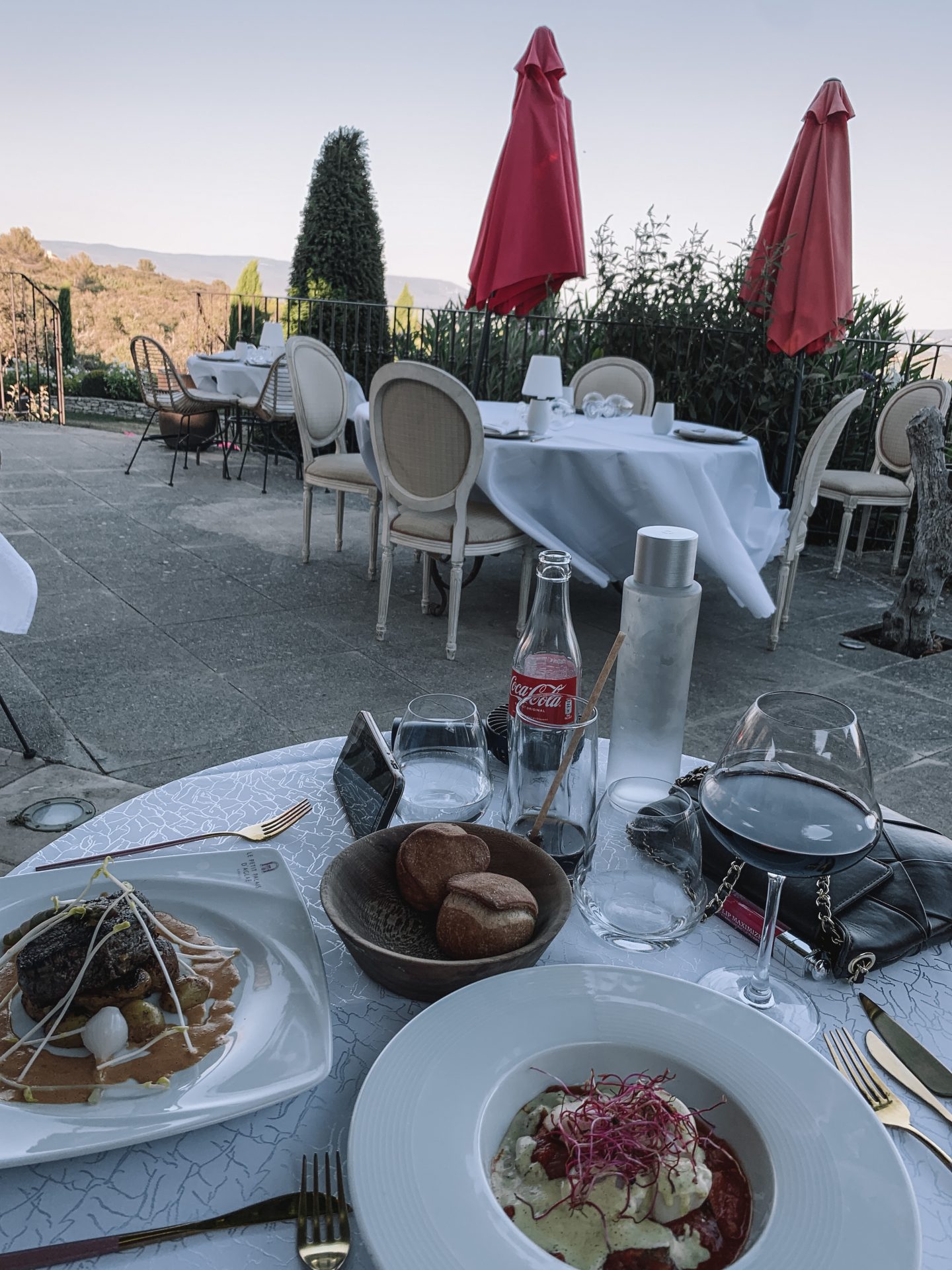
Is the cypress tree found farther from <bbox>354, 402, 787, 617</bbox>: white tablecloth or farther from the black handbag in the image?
the black handbag

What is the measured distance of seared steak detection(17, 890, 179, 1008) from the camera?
583 millimetres

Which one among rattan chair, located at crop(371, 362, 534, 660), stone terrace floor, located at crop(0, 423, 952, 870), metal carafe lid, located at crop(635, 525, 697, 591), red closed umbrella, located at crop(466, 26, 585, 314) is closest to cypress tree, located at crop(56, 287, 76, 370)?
stone terrace floor, located at crop(0, 423, 952, 870)

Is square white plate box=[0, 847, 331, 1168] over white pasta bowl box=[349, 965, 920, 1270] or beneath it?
beneath

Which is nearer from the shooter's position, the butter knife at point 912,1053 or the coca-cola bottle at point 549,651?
the butter knife at point 912,1053

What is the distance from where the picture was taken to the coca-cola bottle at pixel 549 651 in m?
0.95

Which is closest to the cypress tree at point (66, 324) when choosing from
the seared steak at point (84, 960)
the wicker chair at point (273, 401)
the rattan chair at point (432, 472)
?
the wicker chair at point (273, 401)

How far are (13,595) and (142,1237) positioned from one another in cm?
203

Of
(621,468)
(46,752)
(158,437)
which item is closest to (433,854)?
(46,752)

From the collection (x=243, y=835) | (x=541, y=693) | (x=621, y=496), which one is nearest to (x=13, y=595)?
(x=243, y=835)

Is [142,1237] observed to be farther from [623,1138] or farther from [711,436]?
[711,436]

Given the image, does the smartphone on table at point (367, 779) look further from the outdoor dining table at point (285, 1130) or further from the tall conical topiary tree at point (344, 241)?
the tall conical topiary tree at point (344, 241)

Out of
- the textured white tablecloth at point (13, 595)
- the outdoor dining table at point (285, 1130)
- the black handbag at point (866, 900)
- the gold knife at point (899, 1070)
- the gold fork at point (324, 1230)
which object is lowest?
the textured white tablecloth at point (13, 595)

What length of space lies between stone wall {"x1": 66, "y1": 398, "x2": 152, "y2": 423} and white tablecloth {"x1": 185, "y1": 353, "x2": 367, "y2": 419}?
3.26 meters

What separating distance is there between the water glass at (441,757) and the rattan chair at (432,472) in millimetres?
2540
